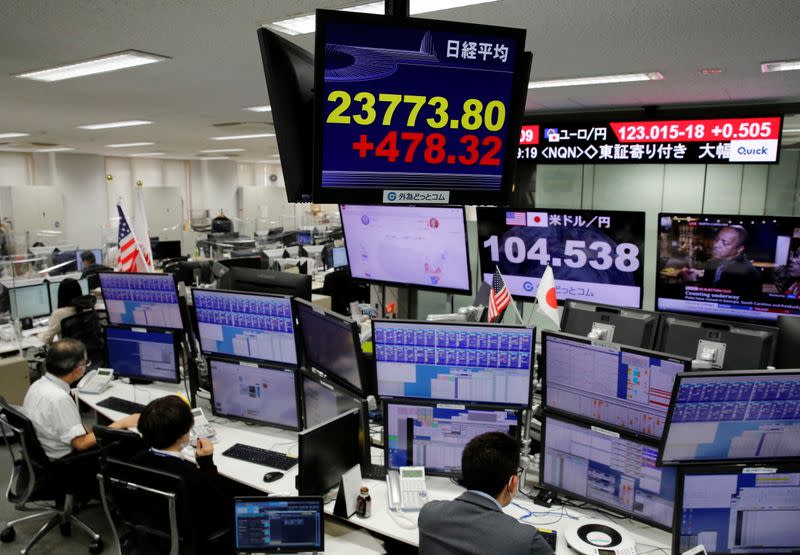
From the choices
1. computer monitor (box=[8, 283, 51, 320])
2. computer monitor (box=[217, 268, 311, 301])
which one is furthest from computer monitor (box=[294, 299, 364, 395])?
computer monitor (box=[8, 283, 51, 320])

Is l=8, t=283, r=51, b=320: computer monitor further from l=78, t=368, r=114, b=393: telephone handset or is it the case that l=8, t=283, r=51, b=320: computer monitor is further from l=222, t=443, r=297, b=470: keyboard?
l=222, t=443, r=297, b=470: keyboard

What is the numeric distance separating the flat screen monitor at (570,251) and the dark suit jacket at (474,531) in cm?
217

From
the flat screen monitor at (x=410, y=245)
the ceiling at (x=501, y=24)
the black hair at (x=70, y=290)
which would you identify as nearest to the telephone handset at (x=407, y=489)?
the flat screen monitor at (x=410, y=245)

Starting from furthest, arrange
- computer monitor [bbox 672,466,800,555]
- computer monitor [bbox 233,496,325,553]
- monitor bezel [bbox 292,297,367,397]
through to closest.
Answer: monitor bezel [bbox 292,297,367,397], computer monitor [bbox 233,496,325,553], computer monitor [bbox 672,466,800,555]

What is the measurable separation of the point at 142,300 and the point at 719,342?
10.2 feet

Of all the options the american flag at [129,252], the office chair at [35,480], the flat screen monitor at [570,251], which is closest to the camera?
the office chair at [35,480]

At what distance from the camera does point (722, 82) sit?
4.38m

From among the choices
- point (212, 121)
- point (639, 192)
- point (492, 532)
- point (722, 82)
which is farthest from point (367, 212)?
point (212, 121)

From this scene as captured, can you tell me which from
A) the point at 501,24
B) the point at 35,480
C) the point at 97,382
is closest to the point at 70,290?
the point at 97,382

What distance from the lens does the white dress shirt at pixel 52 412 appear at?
314cm

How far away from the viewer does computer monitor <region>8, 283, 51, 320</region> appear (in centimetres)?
546

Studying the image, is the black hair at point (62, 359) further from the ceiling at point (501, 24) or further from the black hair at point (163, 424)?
the ceiling at point (501, 24)

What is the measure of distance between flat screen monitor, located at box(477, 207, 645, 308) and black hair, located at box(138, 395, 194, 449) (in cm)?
211

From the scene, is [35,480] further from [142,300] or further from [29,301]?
[29,301]
